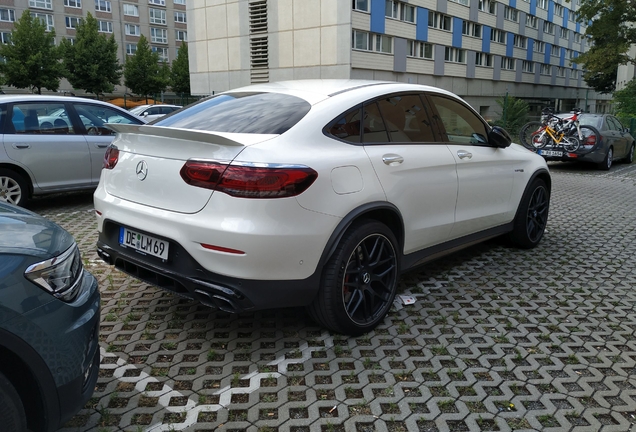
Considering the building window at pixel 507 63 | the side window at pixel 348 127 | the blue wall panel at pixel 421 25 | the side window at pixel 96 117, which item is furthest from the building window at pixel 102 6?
the side window at pixel 348 127

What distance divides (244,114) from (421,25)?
3886cm

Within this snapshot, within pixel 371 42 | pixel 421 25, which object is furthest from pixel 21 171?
pixel 421 25

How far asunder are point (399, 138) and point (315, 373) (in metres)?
1.79

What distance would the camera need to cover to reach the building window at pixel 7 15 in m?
59.3

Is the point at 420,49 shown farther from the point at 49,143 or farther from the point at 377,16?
the point at 49,143

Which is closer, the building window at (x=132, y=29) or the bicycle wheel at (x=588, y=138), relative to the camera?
the bicycle wheel at (x=588, y=138)

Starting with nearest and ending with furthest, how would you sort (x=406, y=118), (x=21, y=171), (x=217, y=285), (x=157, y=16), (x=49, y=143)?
(x=217, y=285) < (x=406, y=118) < (x=21, y=171) < (x=49, y=143) < (x=157, y=16)

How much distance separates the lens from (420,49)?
132 feet

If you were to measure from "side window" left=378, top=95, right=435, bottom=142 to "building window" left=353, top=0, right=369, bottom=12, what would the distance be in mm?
31247

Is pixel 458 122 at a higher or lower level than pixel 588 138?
higher

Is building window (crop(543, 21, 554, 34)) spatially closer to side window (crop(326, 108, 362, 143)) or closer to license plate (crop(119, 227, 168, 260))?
side window (crop(326, 108, 362, 143))

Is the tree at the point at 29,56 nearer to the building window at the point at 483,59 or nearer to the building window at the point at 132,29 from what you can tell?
the building window at the point at 132,29

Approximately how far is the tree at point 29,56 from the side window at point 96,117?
4454 cm

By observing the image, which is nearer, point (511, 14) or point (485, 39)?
point (485, 39)
